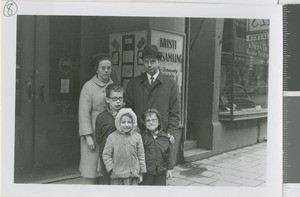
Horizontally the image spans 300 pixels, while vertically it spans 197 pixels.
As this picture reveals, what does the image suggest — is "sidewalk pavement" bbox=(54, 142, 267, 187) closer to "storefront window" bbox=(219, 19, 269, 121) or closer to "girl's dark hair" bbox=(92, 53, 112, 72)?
"storefront window" bbox=(219, 19, 269, 121)

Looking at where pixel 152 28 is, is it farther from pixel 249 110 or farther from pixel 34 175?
pixel 34 175

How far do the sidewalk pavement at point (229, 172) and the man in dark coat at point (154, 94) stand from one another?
0.41 feet

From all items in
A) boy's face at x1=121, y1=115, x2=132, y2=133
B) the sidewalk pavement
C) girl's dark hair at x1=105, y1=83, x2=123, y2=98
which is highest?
girl's dark hair at x1=105, y1=83, x2=123, y2=98

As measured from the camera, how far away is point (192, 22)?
38.4 inches

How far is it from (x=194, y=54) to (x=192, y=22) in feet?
0.66

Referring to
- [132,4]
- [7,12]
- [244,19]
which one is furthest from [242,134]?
[7,12]

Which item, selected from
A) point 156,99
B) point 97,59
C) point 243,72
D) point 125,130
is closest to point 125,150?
point 125,130

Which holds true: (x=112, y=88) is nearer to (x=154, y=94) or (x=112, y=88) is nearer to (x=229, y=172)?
(x=154, y=94)

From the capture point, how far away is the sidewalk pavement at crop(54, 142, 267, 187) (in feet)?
3.17

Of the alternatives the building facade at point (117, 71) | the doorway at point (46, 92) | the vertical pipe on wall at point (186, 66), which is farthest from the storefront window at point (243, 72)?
the doorway at point (46, 92)

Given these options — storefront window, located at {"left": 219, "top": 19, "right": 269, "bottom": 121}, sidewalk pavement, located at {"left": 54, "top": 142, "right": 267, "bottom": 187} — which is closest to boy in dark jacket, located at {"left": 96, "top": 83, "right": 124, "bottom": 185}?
sidewalk pavement, located at {"left": 54, "top": 142, "right": 267, "bottom": 187}

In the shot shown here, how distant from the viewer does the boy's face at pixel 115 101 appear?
3.11 feet

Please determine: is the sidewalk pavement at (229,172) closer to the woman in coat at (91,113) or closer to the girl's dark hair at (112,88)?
the woman in coat at (91,113)

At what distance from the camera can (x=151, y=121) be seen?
955 mm
